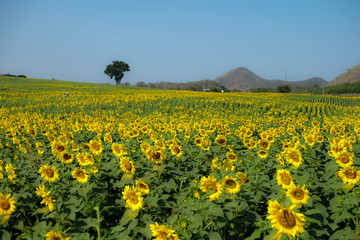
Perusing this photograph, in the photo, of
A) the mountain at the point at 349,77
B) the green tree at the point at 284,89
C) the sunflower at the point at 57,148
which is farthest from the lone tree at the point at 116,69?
the mountain at the point at 349,77

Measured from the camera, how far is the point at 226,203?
2799 millimetres

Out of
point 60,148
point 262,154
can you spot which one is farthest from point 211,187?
point 60,148

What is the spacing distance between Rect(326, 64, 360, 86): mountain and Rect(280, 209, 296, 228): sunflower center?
158583 millimetres

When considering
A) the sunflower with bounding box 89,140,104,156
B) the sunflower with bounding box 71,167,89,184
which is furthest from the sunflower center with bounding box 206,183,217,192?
the sunflower with bounding box 89,140,104,156

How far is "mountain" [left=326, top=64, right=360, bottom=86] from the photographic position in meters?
134

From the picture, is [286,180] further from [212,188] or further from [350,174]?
[212,188]

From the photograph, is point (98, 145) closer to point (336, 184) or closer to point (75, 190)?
point (75, 190)

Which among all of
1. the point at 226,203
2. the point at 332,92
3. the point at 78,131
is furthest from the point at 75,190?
the point at 332,92

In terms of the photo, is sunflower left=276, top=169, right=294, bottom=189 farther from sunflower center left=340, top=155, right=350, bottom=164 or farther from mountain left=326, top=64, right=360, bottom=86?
mountain left=326, top=64, right=360, bottom=86

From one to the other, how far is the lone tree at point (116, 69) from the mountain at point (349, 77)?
11571 centimetres

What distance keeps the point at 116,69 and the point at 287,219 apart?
3598 inches

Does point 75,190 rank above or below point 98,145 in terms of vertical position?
below

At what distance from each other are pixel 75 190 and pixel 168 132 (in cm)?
442

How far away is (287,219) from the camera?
192 cm
